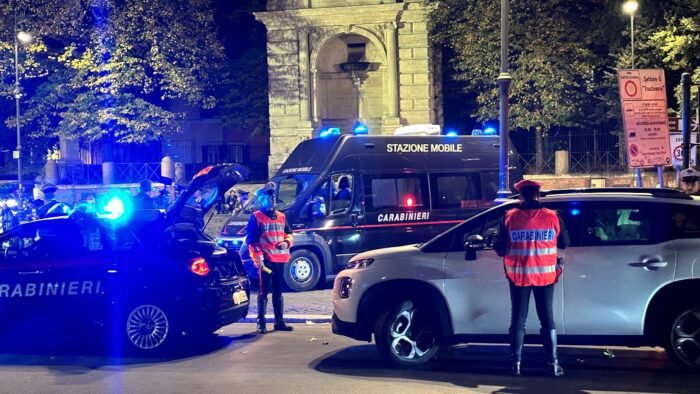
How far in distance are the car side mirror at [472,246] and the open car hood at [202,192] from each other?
15.4 feet

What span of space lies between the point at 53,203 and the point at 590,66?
18309 millimetres

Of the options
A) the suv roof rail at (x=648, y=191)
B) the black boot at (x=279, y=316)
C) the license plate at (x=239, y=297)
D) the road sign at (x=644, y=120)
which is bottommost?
the black boot at (x=279, y=316)

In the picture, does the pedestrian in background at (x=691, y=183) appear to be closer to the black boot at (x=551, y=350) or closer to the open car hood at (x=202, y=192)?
the black boot at (x=551, y=350)

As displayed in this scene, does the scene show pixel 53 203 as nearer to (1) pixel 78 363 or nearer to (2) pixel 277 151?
(1) pixel 78 363

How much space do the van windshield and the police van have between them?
0.02 metres

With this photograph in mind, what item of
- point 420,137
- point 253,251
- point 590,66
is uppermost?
point 590,66

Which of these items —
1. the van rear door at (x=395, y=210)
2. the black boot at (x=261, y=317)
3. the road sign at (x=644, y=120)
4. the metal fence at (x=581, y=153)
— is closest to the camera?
the black boot at (x=261, y=317)

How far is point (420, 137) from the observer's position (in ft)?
49.0

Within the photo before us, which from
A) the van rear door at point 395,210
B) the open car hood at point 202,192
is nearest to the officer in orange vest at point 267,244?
the open car hood at point 202,192

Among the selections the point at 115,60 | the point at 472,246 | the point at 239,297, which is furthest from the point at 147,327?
the point at 115,60

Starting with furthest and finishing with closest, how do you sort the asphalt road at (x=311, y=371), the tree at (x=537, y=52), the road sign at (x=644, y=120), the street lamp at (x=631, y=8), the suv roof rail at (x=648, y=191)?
the tree at (x=537, y=52)
the street lamp at (x=631, y=8)
the road sign at (x=644, y=120)
the suv roof rail at (x=648, y=191)
the asphalt road at (x=311, y=371)

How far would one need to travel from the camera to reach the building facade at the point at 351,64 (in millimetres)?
28688

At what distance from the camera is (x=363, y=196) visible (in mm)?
14305

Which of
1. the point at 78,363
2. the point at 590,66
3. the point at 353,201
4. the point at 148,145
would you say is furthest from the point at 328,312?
the point at 148,145
